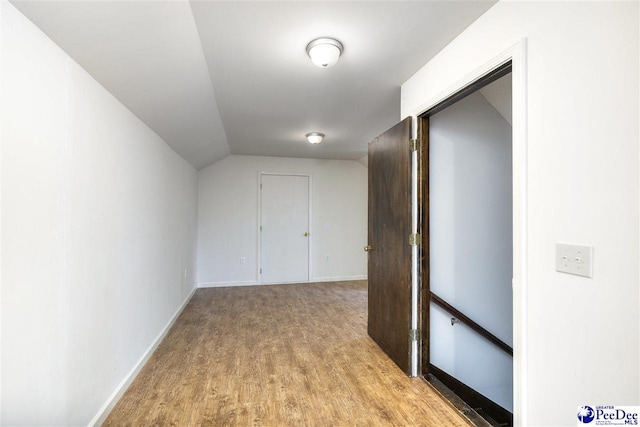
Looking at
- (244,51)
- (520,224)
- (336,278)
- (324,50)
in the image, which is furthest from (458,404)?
(336,278)

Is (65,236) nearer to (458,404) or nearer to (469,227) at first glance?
(458,404)

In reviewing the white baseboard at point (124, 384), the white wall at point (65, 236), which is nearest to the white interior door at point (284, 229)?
the white baseboard at point (124, 384)

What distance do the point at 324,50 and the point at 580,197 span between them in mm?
1420

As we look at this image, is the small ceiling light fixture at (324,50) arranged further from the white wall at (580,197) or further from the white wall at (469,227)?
the white wall at (469,227)

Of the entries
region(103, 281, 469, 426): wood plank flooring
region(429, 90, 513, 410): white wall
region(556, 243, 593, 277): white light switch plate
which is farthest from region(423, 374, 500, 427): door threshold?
region(556, 243, 593, 277): white light switch plate

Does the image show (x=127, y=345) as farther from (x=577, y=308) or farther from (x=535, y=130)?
(x=535, y=130)

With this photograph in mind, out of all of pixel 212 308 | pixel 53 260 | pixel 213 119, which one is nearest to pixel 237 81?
pixel 213 119

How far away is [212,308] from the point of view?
13.1 ft

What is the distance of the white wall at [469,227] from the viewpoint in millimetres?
2340

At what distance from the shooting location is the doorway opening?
2328mm

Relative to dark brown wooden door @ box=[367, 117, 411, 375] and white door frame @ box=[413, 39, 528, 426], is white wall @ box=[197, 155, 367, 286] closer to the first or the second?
dark brown wooden door @ box=[367, 117, 411, 375]

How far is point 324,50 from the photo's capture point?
178cm

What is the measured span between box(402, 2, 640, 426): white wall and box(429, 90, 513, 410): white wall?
0.98 metres

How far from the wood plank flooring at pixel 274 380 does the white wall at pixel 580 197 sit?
84 centimetres
